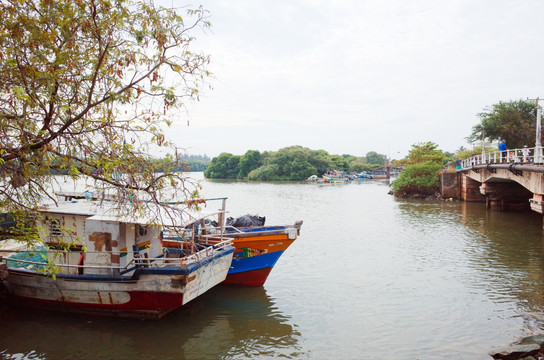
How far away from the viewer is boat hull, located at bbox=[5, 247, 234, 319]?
397 inches

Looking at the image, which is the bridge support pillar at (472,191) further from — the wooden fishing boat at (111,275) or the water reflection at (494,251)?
the wooden fishing boat at (111,275)

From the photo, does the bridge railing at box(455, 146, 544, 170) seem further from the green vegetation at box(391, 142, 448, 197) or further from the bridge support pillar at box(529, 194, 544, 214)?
the green vegetation at box(391, 142, 448, 197)

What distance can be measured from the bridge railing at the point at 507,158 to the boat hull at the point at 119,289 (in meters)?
19.8

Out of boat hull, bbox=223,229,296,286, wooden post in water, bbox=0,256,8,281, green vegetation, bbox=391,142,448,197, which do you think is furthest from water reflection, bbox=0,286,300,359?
green vegetation, bbox=391,142,448,197

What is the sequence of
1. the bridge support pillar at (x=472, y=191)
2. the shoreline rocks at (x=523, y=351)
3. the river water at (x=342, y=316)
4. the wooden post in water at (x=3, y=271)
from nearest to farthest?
the shoreline rocks at (x=523, y=351) < the river water at (x=342, y=316) < the wooden post in water at (x=3, y=271) < the bridge support pillar at (x=472, y=191)

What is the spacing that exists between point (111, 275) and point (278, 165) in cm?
9428

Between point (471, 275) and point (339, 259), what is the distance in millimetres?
5311

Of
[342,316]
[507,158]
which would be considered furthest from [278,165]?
[342,316]

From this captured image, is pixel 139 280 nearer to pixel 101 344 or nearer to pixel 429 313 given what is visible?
pixel 101 344

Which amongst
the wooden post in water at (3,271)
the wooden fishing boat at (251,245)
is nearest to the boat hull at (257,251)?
the wooden fishing boat at (251,245)

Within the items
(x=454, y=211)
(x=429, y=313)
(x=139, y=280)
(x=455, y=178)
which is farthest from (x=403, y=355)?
(x=455, y=178)

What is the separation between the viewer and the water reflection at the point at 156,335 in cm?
946

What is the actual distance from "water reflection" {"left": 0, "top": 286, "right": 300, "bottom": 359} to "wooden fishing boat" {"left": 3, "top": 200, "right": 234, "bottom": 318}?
37 centimetres

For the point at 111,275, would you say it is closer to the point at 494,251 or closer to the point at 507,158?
the point at 494,251
